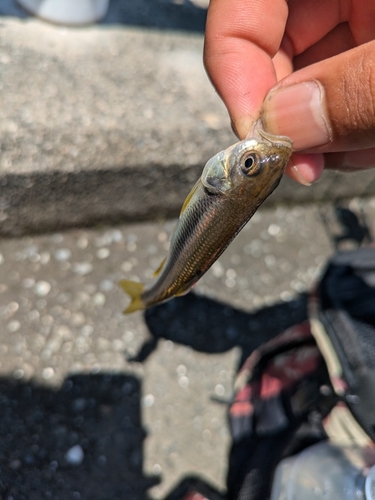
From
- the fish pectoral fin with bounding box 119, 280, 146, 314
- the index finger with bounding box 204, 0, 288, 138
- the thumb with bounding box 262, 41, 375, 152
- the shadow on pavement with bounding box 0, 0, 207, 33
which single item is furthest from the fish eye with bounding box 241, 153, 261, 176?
the shadow on pavement with bounding box 0, 0, 207, 33

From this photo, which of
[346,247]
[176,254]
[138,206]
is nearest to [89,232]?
[138,206]

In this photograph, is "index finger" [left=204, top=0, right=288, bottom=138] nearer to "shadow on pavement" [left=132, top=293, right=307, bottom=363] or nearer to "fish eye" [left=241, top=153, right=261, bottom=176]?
"fish eye" [left=241, top=153, right=261, bottom=176]

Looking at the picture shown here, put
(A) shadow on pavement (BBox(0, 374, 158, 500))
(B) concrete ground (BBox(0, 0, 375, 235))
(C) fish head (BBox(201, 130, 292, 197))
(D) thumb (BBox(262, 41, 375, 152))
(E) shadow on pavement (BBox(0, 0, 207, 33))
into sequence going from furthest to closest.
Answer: (E) shadow on pavement (BBox(0, 0, 207, 33)) < (B) concrete ground (BBox(0, 0, 375, 235)) < (A) shadow on pavement (BBox(0, 374, 158, 500)) < (C) fish head (BBox(201, 130, 292, 197)) < (D) thumb (BBox(262, 41, 375, 152))

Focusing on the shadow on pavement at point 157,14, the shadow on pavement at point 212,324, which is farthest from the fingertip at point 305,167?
the shadow on pavement at point 157,14

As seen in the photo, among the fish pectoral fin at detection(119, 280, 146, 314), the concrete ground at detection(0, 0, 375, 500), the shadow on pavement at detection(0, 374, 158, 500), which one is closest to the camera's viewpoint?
the fish pectoral fin at detection(119, 280, 146, 314)

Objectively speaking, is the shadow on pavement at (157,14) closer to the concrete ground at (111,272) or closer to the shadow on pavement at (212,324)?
the concrete ground at (111,272)

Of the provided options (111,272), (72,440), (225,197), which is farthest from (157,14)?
(72,440)

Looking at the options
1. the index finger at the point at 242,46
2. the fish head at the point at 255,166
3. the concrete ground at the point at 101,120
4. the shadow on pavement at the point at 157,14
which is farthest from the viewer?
the shadow on pavement at the point at 157,14
